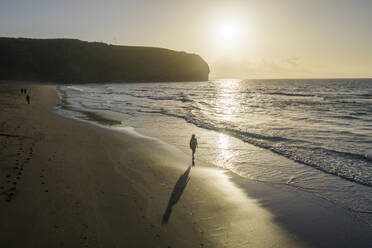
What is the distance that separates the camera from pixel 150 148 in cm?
1205

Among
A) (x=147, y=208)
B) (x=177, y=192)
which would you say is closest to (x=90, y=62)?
(x=177, y=192)

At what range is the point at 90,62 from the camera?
143 m

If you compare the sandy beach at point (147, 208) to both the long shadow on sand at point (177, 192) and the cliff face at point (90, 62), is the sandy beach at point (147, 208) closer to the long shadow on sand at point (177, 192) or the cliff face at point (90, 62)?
the long shadow on sand at point (177, 192)

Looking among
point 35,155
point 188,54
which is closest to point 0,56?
point 188,54

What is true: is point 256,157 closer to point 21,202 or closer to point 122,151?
point 122,151

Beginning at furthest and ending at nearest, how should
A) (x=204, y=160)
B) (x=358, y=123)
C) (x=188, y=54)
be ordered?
(x=188, y=54), (x=358, y=123), (x=204, y=160)

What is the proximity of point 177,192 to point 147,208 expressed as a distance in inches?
53.0

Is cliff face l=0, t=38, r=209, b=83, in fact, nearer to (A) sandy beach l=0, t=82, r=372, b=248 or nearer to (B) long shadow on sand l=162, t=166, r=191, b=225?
(A) sandy beach l=0, t=82, r=372, b=248

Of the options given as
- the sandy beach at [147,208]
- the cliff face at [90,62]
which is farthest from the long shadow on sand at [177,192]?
the cliff face at [90,62]

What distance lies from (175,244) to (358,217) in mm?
5176

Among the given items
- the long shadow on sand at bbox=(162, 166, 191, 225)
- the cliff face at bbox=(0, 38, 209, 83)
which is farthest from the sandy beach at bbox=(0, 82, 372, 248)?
the cliff face at bbox=(0, 38, 209, 83)

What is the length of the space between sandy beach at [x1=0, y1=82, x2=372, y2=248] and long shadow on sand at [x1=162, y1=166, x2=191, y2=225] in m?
0.03

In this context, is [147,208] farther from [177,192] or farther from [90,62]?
[90,62]

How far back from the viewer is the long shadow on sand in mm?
5855
